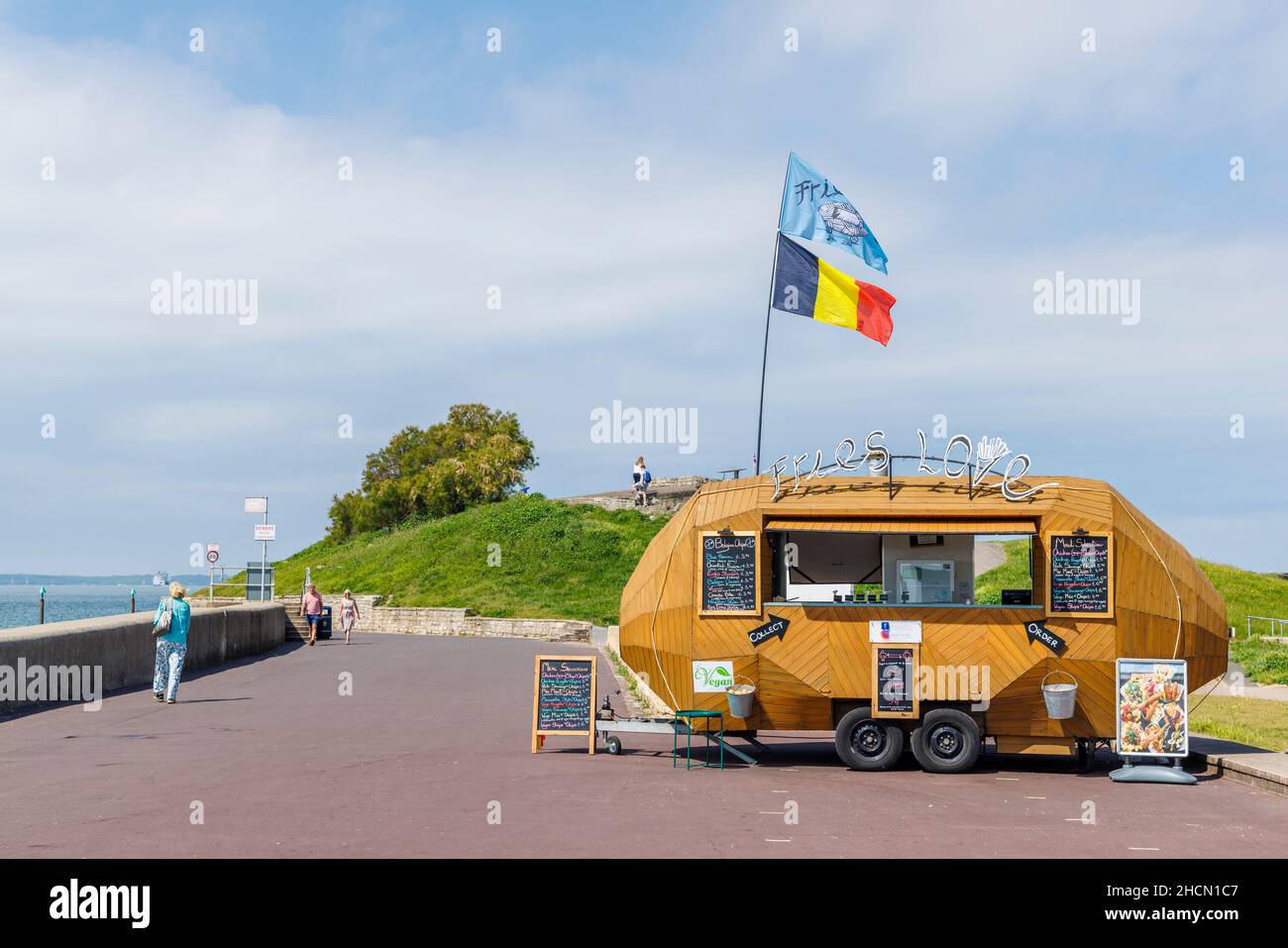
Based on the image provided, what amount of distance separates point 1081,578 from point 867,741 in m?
3.09

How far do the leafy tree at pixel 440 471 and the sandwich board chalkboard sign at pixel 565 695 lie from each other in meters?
55.0

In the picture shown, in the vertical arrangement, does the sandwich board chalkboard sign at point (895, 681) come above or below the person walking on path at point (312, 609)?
above

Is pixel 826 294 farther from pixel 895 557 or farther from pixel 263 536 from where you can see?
pixel 263 536

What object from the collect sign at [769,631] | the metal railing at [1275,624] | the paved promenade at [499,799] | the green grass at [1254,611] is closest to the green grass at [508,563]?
the green grass at [1254,611]

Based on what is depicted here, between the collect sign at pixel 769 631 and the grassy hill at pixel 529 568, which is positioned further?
the grassy hill at pixel 529 568

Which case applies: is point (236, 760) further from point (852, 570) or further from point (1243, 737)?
point (1243, 737)

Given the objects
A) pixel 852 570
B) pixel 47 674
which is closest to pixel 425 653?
pixel 47 674

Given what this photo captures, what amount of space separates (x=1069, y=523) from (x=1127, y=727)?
236 centimetres

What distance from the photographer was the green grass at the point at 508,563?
48.9m

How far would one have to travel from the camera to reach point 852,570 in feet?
59.1

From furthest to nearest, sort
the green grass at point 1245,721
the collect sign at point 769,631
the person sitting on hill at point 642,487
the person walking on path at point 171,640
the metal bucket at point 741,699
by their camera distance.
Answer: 1. the person sitting on hill at point 642,487
2. the person walking on path at point 171,640
3. the green grass at point 1245,721
4. the collect sign at point 769,631
5. the metal bucket at point 741,699

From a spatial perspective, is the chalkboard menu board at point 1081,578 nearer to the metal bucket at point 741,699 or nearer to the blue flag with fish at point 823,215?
the metal bucket at point 741,699

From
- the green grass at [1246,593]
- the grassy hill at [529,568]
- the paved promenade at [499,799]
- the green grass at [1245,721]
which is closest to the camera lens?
the paved promenade at [499,799]

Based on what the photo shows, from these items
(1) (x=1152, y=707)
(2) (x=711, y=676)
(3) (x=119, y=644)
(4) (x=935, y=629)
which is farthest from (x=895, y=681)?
(3) (x=119, y=644)
